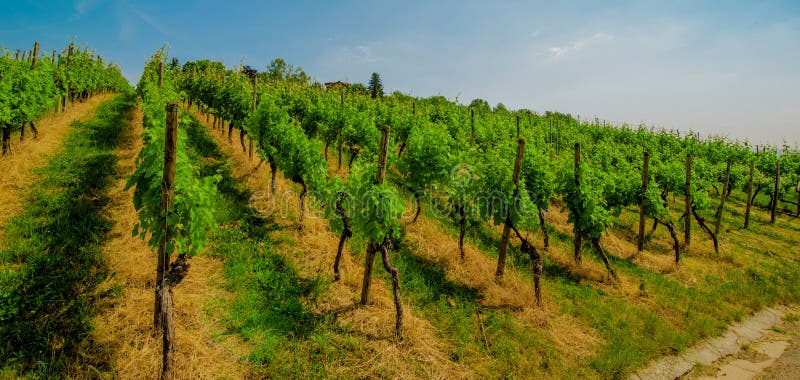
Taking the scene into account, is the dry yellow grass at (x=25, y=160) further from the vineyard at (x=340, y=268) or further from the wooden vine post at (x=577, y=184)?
the wooden vine post at (x=577, y=184)

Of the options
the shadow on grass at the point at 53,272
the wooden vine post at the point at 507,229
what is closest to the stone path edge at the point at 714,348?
the wooden vine post at the point at 507,229

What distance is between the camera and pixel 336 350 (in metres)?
5.93

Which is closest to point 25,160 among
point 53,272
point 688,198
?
point 53,272

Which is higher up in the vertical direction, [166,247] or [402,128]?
[402,128]

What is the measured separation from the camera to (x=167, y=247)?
5039 mm

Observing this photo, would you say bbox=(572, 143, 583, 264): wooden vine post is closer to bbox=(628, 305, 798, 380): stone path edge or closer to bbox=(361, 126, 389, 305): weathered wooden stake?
bbox=(628, 305, 798, 380): stone path edge

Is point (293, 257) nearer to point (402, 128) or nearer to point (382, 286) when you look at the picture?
point (382, 286)

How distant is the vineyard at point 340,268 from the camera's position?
534 centimetres

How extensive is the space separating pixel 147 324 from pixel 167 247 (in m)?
1.64

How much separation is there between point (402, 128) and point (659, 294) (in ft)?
41.0

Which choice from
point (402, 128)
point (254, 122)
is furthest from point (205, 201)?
point (402, 128)

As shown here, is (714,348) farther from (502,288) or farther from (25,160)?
(25,160)

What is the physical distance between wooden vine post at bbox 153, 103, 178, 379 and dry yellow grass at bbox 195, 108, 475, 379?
2378 millimetres

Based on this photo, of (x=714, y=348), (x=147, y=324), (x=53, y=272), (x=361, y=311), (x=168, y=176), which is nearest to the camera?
(x=168, y=176)
